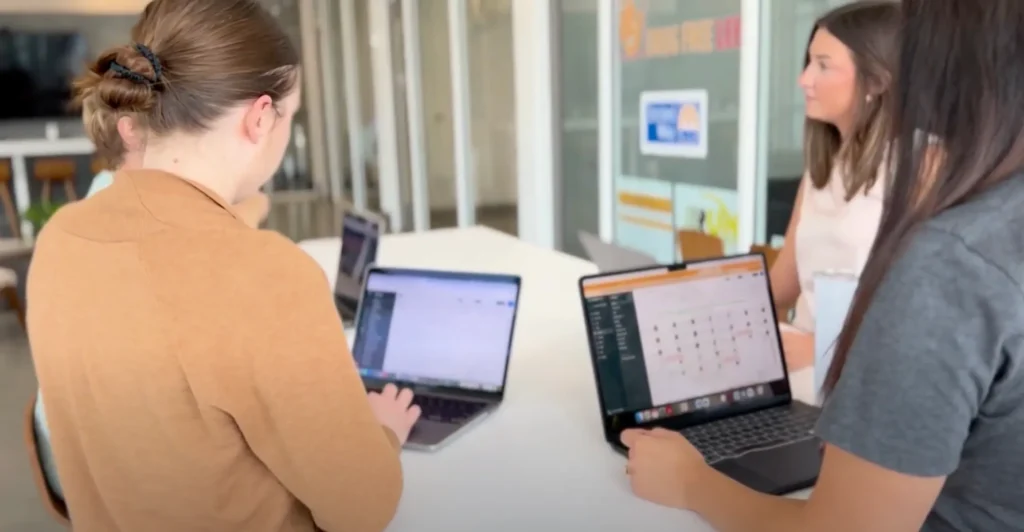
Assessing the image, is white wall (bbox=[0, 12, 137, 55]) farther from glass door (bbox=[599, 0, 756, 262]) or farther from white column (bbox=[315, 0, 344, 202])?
glass door (bbox=[599, 0, 756, 262])

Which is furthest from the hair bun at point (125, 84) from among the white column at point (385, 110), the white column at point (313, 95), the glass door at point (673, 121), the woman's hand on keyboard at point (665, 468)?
Result: the white column at point (313, 95)

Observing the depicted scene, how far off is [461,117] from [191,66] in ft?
18.2

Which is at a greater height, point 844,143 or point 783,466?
point 844,143

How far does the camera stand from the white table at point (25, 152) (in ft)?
28.3

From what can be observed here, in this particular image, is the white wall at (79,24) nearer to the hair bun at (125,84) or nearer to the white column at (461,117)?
the white column at (461,117)

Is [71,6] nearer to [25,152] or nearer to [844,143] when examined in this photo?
[25,152]

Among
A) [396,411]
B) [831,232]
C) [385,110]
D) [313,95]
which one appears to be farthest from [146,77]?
[313,95]

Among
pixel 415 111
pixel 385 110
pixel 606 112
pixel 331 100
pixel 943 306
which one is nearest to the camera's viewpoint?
pixel 943 306

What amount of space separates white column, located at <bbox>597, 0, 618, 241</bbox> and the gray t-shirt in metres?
3.78

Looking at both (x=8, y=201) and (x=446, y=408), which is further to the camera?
(x=8, y=201)

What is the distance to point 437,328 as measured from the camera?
1578mm

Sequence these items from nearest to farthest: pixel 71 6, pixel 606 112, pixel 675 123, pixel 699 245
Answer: pixel 699 245 → pixel 675 123 → pixel 606 112 → pixel 71 6

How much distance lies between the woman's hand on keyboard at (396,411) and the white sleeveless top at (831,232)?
91 centimetres

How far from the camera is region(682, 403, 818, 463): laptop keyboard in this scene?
128 centimetres
